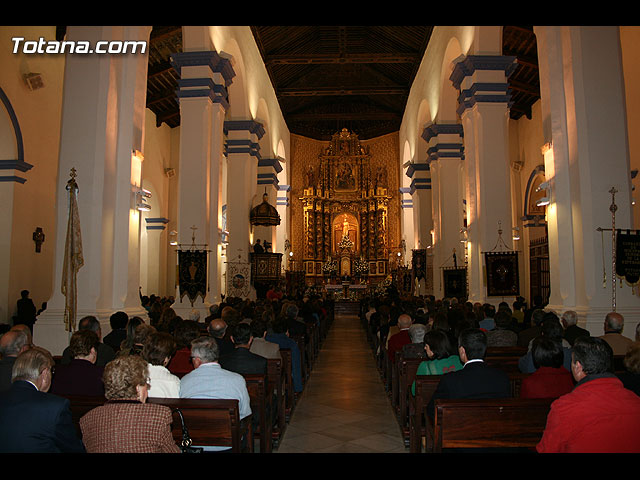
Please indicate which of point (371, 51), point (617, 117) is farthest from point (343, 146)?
point (617, 117)

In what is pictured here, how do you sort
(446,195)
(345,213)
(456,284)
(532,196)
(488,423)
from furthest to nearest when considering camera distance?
(345,213)
(532,196)
(446,195)
(456,284)
(488,423)

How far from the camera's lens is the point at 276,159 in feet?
58.7

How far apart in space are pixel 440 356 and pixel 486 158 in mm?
6941

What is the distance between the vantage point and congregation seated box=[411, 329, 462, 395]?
404cm

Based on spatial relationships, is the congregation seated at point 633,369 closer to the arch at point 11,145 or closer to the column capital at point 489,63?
the column capital at point 489,63

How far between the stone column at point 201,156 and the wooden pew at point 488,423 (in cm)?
749

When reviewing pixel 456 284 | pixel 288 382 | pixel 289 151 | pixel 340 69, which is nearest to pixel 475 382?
pixel 288 382

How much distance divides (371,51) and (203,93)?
10302mm

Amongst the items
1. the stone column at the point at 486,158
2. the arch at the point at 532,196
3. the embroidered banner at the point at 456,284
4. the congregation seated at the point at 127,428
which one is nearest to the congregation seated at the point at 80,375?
the congregation seated at the point at 127,428

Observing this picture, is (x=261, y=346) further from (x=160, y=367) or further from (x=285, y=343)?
(x=160, y=367)

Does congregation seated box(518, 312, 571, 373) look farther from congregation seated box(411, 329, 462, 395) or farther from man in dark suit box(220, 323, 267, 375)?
man in dark suit box(220, 323, 267, 375)

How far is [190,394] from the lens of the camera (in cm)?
336

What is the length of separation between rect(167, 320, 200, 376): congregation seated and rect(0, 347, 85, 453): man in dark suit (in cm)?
208

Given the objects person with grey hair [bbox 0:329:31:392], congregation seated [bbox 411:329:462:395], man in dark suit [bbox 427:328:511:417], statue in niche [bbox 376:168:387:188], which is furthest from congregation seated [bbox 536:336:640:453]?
statue in niche [bbox 376:168:387:188]
